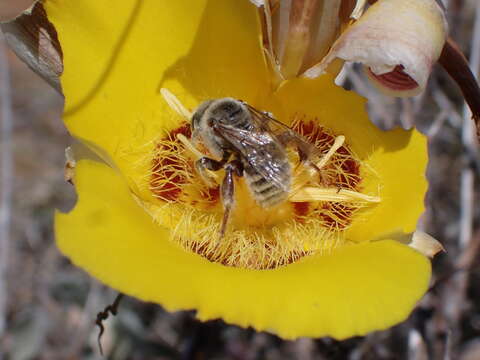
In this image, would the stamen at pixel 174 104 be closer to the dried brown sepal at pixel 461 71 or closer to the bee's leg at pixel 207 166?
the bee's leg at pixel 207 166

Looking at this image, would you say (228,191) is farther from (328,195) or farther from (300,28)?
(300,28)

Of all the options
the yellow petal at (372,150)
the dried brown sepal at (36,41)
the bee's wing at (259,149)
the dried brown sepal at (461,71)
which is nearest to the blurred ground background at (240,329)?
the yellow petal at (372,150)

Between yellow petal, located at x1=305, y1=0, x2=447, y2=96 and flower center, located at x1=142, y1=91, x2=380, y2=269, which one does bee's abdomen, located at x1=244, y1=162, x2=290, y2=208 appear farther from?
yellow petal, located at x1=305, y1=0, x2=447, y2=96

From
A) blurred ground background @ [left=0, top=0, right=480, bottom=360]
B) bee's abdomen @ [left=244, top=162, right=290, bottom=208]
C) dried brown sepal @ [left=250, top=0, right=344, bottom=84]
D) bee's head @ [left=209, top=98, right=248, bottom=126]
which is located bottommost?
blurred ground background @ [left=0, top=0, right=480, bottom=360]

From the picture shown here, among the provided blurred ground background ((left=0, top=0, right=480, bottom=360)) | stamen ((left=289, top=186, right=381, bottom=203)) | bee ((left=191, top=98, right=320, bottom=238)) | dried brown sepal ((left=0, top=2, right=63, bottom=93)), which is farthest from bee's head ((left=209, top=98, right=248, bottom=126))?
blurred ground background ((left=0, top=0, right=480, bottom=360))

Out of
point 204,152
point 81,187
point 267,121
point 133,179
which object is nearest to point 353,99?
point 267,121
